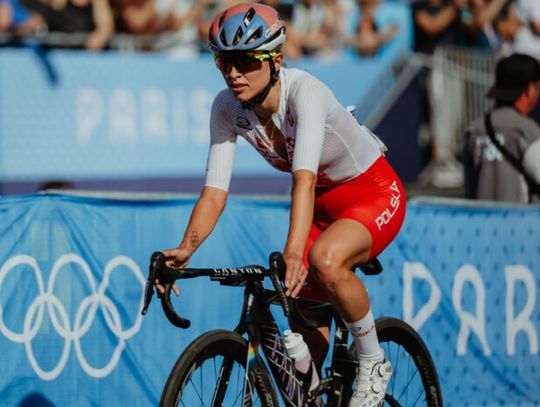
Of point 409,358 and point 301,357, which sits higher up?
point 301,357

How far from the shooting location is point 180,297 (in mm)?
7023

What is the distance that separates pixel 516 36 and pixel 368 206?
8.88m

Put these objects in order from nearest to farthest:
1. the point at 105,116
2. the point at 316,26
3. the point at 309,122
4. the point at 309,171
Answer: the point at 309,171 < the point at 309,122 < the point at 105,116 < the point at 316,26

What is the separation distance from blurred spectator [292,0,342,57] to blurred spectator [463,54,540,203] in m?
3.97

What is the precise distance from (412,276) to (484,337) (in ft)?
2.86

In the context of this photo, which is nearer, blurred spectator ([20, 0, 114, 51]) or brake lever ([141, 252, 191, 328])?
brake lever ([141, 252, 191, 328])

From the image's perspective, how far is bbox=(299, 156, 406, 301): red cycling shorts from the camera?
556 cm

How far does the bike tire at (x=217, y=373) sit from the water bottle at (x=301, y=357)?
188mm

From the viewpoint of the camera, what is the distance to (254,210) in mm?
7457

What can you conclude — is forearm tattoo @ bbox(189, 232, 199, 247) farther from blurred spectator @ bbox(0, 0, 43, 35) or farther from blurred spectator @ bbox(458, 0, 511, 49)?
blurred spectator @ bbox(458, 0, 511, 49)

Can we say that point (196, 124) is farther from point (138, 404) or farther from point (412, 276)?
point (138, 404)

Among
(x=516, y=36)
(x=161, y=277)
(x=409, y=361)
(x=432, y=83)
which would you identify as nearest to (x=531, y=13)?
(x=516, y=36)

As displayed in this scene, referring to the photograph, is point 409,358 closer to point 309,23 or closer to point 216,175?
point 216,175

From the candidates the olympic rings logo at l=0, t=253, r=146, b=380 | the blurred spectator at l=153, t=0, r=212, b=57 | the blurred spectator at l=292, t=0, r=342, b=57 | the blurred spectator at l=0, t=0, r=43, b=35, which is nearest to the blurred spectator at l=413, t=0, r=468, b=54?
the blurred spectator at l=292, t=0, r=342, b=57
